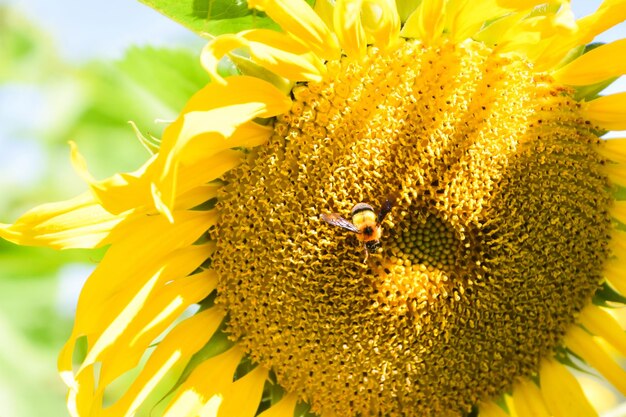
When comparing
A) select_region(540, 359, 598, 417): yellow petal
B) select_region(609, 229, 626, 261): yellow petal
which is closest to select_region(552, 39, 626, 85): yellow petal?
select_region(609, 229, 626, 261): yellow petal

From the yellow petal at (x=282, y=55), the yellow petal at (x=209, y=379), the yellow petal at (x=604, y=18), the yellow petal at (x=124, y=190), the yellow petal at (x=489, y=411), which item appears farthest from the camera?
the yellow petal at (x=489, y=411)

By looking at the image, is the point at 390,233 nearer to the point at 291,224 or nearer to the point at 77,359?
the point at 291,224

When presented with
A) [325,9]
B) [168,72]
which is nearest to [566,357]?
[325,9]

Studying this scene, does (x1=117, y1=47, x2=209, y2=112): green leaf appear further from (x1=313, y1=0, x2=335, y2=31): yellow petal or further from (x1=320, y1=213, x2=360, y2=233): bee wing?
(x1=320, y1=213, x2=360, y2=233): bee wing

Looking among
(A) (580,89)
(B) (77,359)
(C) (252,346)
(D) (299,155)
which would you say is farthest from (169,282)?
(A) (580,89)

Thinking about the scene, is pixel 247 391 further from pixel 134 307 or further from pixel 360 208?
pixel 360 208

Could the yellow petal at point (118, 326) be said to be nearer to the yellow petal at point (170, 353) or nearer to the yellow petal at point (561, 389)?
the yellow petal at point (170, 353)

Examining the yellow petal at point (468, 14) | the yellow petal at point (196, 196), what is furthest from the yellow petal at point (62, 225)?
the yellow petal at point (468, 14)
